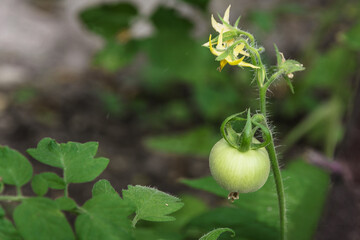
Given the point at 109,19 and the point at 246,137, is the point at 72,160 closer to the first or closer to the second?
the point at 246,137

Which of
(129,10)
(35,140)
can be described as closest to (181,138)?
(129,10)

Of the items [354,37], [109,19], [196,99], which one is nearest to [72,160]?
[354,37]

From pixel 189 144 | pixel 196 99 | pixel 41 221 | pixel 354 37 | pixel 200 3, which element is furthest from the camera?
pixel 196 99

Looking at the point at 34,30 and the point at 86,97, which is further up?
the point at 34,30

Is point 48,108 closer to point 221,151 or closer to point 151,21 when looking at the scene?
point 151,21

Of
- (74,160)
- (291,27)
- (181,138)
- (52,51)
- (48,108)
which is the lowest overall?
(74,160)

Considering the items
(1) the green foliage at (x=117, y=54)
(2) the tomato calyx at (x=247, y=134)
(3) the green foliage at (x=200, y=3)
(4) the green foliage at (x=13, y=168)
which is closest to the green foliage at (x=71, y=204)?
(4) the green foliage at (x=13, y=168)
